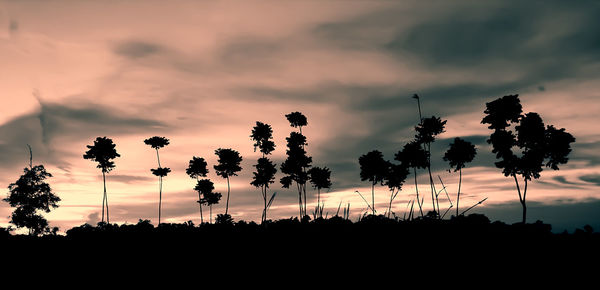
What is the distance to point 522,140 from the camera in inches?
1320

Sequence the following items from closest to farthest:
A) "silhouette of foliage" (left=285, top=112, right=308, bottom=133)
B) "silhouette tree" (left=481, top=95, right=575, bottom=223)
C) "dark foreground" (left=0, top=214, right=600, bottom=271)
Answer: "dark foreground" (left=0, top=214, right=600, bottom=271) → "silhouette tree" (left=481, top=95, right=575, bottom=223) → "silhouette of foliage" (left=285, top=112, right=308, bottom=133)

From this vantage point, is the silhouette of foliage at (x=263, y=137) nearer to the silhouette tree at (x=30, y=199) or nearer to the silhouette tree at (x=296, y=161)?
the silhouette tree at (x=296, y=161)

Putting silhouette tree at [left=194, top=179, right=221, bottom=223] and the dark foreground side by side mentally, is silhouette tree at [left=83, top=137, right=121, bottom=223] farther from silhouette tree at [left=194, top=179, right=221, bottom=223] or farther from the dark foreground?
the dark foreground

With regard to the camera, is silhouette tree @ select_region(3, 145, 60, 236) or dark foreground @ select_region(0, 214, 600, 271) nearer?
dark foreground @ select_region(0, 214, 600, 271)

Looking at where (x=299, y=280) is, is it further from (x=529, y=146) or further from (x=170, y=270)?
(x=529, y=146)

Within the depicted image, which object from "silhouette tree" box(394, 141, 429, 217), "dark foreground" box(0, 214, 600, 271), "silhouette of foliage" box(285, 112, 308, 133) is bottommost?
"dark foreground" box(0, 214, 600, 271)

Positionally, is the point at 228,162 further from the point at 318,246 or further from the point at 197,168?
the point at 318,246

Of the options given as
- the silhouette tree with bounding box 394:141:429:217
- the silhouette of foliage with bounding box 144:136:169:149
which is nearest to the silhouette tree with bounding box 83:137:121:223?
the silhouette of foliage with bounding box 144:136:169:149

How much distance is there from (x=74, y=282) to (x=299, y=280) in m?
3.96

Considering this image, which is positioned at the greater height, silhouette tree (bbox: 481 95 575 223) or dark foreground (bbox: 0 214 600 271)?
silhouette tree (bbox: 481 95 575 223)

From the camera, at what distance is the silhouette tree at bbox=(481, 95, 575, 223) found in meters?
32.7

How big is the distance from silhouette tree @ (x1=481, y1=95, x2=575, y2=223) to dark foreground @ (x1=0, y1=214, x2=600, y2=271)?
24.9 metres

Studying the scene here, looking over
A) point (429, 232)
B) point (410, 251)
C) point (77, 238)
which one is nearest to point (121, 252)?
point (77, 238)

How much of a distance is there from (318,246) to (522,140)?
3007 centimetres
